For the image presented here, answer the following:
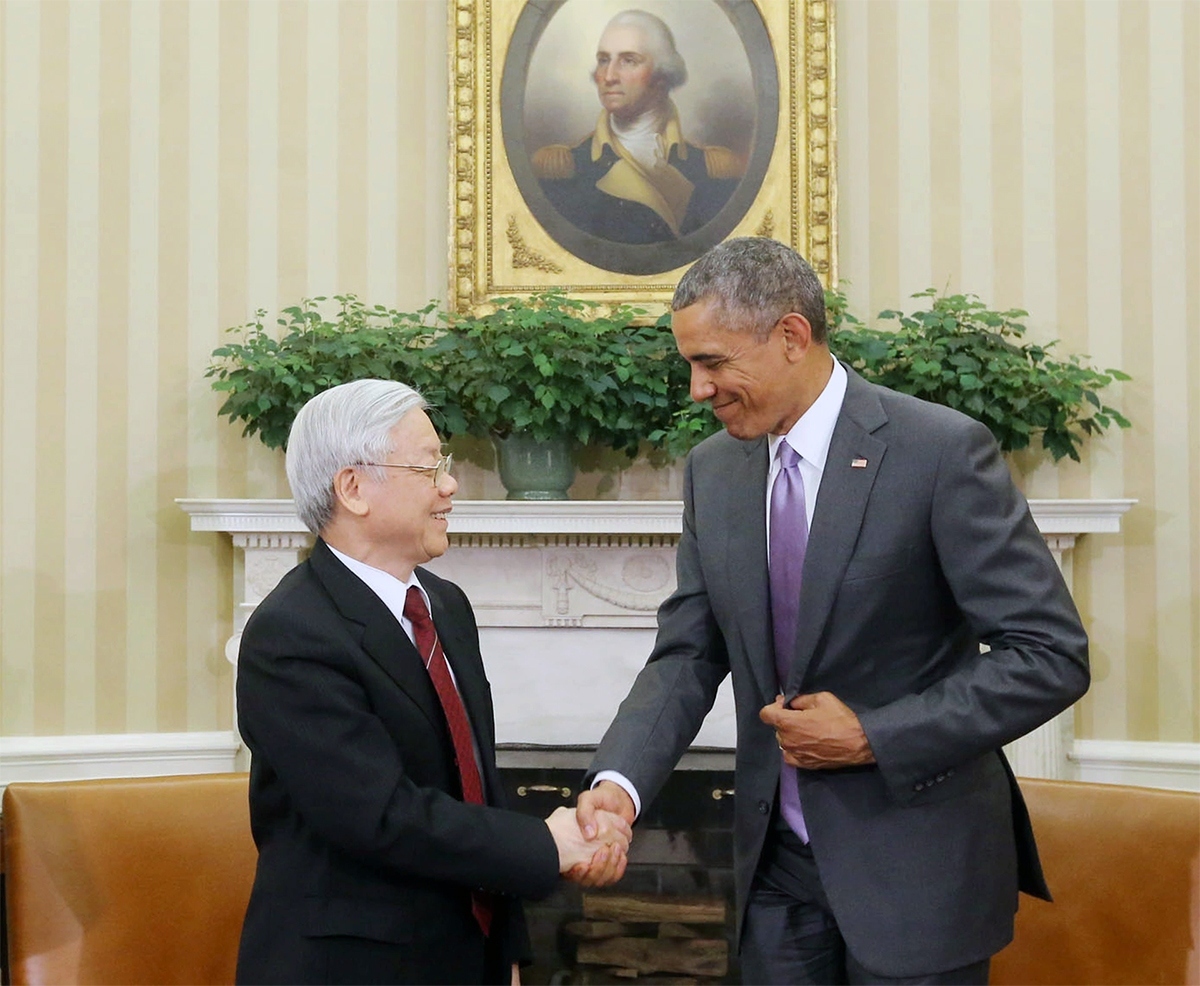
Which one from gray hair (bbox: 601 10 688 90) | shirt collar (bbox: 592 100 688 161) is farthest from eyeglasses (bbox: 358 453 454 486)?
gray hair (bbox: 601 10 688 90)

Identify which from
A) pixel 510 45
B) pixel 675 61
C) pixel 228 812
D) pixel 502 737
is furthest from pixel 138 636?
pixel 675 61

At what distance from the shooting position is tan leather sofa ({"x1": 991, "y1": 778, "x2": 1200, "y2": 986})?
2.58m

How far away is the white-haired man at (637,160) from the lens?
14.2ft

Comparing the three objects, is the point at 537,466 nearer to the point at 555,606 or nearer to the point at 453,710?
the point at 555,606

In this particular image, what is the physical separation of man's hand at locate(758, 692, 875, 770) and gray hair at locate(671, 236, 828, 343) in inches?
24.1

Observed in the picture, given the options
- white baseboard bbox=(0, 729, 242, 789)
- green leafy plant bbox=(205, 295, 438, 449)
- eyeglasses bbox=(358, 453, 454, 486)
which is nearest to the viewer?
eyeglasses bbox=(358, 453, 454, 486)

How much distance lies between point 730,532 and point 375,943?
883 millimetres

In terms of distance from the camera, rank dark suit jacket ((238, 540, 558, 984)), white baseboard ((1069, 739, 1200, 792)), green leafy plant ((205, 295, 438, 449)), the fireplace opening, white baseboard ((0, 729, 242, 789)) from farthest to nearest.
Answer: white baseboard ((0, 729, 242, 789)), white baseboard ((1069, 739, 1200, 792)), green leafy plant ((205, 295, 438, 449)), the fireplace opening, dark suit jacket ((238, 540, 558, 984))

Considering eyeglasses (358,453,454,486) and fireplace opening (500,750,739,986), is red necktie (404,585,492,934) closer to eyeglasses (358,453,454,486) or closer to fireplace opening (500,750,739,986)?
eyeglasses (358,453,454,486)

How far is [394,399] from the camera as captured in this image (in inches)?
80.3

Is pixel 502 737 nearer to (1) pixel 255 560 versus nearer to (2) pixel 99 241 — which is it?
(1) pixel 255 560

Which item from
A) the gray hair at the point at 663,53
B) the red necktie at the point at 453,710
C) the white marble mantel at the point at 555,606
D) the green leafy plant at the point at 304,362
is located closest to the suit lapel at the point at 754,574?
the red necktie at the point at 453,710

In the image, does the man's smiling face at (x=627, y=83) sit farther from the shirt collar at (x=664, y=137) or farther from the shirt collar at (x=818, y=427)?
the shirt collar at (x=818, y=427)

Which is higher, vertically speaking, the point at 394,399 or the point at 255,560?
the point at 394,399
